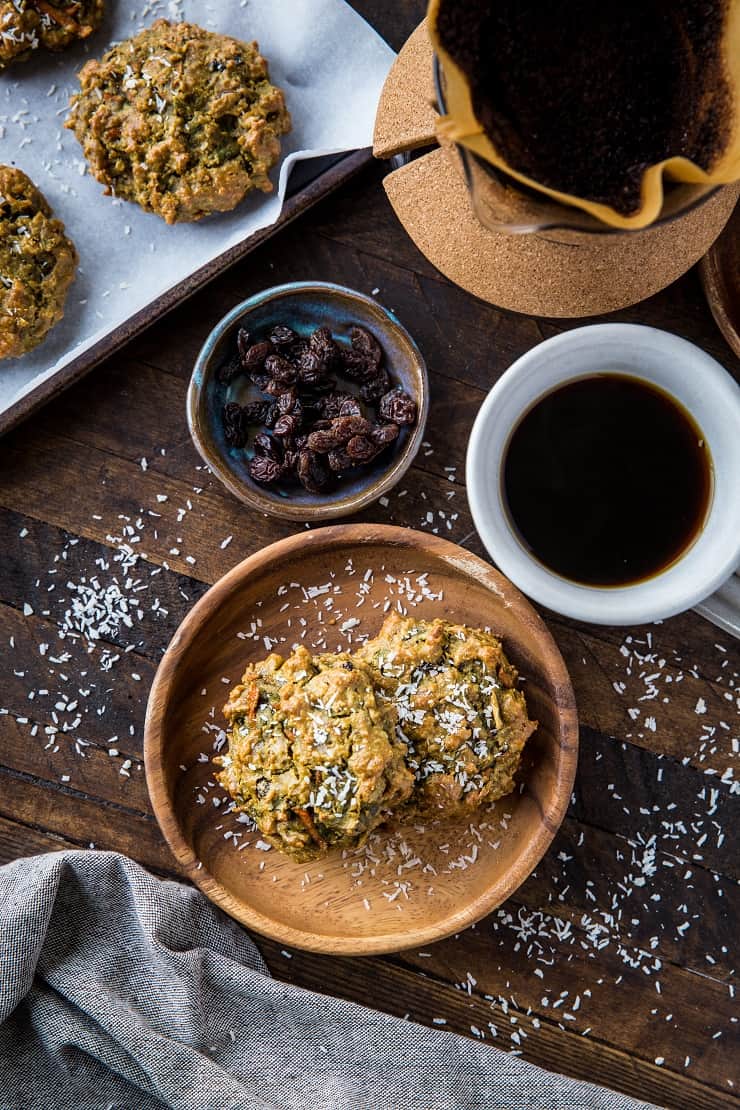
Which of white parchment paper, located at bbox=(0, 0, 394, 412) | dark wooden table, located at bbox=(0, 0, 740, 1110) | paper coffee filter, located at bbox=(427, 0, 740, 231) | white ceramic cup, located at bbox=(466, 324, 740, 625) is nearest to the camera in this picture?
paper coffee filter, located at bbox=(427, 0, 740, 231)

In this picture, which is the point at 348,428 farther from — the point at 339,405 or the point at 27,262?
the point at 27,262

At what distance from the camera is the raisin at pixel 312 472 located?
1.87 m

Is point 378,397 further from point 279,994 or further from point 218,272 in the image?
point 279,994

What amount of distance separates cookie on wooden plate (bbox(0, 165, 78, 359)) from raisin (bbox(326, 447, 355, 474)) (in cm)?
61

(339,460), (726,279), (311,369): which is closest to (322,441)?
(339,460)

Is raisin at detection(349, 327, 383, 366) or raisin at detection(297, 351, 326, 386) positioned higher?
raisin at detection(297, 351, 326, 386)

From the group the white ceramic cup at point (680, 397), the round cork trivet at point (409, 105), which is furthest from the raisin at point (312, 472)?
the round cork trivet at point (409, 105)

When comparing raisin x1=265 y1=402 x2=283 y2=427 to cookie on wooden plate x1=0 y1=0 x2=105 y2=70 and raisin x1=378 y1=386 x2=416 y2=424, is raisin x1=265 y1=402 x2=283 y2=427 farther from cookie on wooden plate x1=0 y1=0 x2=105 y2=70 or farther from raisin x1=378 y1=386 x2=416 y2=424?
cookie on wooden plate x1=0 y1=0 x2=105 y2=70

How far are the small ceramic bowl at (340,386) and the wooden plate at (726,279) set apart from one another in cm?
55

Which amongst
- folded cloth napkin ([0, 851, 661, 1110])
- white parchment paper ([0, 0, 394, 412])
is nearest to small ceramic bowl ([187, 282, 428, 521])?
white parchment paper ([0, 0, 394, 412])

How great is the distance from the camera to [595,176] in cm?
133

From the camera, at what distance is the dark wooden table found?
2037 millimetres

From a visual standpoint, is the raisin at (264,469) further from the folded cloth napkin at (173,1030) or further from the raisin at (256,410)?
the folded cloth napkin at (173,1030)

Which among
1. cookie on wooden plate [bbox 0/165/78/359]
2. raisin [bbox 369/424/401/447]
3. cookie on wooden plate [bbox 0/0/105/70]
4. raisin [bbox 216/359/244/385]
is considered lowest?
raisin [bbox 369/424/401/447]
